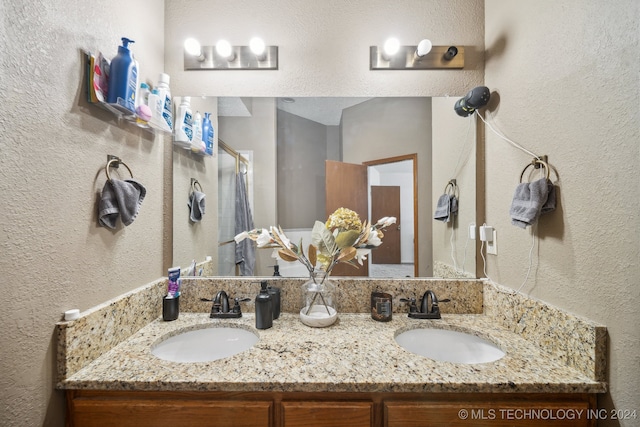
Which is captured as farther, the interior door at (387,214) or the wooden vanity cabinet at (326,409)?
the interior door at (387,214)

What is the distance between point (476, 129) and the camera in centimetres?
120

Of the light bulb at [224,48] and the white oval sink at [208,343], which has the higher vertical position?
the light bulb at [224,48]

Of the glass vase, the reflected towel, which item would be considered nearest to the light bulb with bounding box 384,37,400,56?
the reflected towel

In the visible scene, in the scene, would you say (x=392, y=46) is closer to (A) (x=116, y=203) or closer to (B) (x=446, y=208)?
(B) (x=446, y=208)

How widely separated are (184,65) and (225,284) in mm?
1099

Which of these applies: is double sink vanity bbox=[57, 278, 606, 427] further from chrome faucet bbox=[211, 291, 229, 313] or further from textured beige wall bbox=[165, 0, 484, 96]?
textured beige wall bbox=[165, 0, 484, 96]

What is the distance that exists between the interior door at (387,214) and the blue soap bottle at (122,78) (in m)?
1.05

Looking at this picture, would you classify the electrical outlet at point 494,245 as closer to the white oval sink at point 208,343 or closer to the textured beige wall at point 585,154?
the textured beige wall at point 585,154

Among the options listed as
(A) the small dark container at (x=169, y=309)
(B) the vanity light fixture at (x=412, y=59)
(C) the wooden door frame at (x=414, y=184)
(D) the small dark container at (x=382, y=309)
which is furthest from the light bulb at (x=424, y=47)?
(A) the small dark container at (x=169, y=309)

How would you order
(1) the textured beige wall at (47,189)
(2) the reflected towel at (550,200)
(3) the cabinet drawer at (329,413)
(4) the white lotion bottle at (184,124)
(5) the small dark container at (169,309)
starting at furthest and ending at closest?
(4) the white lotion bottle at (184,124), (5) the small dark container at (169,309), (2) the reflected towel at (550,200), (3) the cabinet drawer at (329,413), (1) the textured beige wall at (47,189)

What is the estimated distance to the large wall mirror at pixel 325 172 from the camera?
1.23 metres

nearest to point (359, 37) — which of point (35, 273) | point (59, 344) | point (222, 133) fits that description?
point (222, 133)

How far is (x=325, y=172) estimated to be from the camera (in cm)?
126

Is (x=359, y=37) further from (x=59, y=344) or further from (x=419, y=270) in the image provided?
(x=59, y=344)
